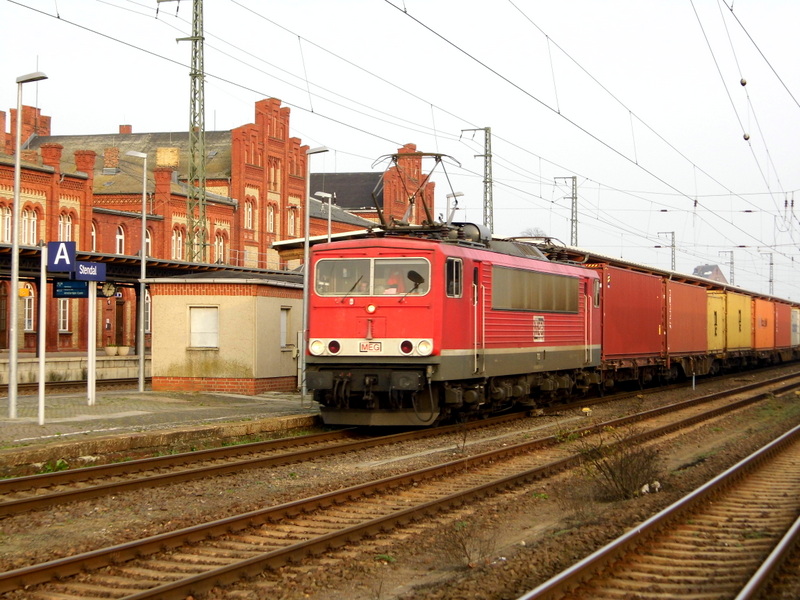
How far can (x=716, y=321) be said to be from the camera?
119ft

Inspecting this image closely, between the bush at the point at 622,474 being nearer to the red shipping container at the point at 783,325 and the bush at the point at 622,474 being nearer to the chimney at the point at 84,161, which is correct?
the red shipping container at the point at 783,325

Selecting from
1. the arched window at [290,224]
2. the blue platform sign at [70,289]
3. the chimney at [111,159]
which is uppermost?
the chimney at [111,159]

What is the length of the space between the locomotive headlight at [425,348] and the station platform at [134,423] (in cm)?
312

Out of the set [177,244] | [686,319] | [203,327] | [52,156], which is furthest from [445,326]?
[177,244]

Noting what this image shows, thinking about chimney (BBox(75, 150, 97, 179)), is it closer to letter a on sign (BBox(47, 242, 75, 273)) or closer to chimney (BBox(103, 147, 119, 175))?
chimney (BBox(103, 147, 119, 175))

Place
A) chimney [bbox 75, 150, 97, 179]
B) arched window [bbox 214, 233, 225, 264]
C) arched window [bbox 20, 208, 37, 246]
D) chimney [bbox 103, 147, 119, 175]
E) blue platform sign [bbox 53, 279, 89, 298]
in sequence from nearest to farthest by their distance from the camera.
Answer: blue platform sign [bbox 53, 279, 89, 298], arched window [bbox 20, 208, 37, 246], chimney [bbox 75, 150, 97, 179], arched window [bbox 214, 233, 225, 264], chimney [bbox 103, 147, 119, 175]

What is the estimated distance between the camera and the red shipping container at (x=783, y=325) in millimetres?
48844

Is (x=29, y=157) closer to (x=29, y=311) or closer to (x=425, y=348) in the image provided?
(x=29, y=311)

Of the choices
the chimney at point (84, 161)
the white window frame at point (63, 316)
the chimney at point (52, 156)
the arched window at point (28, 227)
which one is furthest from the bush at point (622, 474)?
the chimney at point (84, 161)

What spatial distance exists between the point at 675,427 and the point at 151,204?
1673 inches

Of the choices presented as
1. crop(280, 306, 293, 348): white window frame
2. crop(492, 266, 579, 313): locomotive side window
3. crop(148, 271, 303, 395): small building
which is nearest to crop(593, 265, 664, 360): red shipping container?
crop(492, 266, 579, 313): locomotive side window

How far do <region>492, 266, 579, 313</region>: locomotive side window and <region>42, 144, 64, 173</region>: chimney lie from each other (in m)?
35.2

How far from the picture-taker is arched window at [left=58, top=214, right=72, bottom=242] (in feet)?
163

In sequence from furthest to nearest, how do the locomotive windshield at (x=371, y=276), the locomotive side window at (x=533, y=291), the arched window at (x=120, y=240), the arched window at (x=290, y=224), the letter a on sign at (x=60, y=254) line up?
Result: 1. the arched window at (x=290, y=224)
2. the arched window at (x=120, y=240)
3. the locomotive side window at (x=533, y=291)
4. the letter a on sign at (x=60, y=254)
5. the locomotive windshield at (x=371, y=276)
